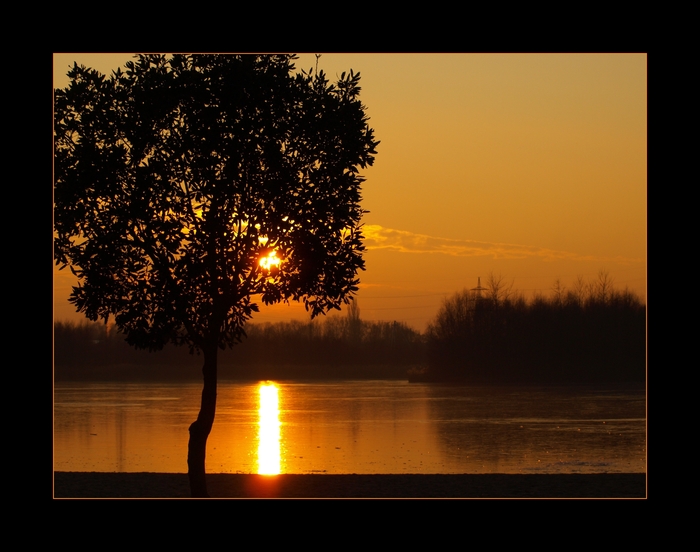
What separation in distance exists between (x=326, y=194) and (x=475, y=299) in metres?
84.9

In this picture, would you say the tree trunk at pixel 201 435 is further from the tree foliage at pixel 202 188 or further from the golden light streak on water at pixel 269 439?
the golden light streak on water at pixel 269 439

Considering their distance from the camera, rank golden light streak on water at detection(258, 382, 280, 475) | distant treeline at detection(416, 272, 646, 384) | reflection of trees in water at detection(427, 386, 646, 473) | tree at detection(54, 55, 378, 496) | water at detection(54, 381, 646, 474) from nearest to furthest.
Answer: tree at detection(54, 55, 378, 496)
golden light streak on water at detection(258, 382, 280, 475)
water at detection(54, 381, 646, 474)
reflection of trees in water at detection(427, 386, 646, 473)
distant treeline at detection(416, 272, 646, 384)

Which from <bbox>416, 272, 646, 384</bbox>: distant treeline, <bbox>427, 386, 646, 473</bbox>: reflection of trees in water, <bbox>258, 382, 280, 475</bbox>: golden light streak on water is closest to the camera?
<bbox>258, 382, 280, 475</bbox>: golden light streak on water

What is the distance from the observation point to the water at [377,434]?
94.6 feet

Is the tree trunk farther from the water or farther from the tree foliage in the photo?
the water

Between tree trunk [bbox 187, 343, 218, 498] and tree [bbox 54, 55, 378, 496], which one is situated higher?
tree [bbox 54, 55, 378, 496]

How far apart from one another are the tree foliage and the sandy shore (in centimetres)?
402

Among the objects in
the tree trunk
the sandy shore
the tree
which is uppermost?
the tree

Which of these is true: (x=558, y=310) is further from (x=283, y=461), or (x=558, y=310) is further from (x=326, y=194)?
(x=326, y=194)

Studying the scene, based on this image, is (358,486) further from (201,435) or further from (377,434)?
(377,434)

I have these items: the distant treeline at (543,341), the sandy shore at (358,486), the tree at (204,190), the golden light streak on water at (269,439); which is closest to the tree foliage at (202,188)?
the tree at (204,190)

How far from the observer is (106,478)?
20766 mm

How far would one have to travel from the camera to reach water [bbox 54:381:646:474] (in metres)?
28.8

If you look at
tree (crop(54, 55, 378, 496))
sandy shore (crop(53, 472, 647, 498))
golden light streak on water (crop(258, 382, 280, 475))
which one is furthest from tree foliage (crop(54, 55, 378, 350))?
golden light streak on water (crop(258, 382, 280, 475))
